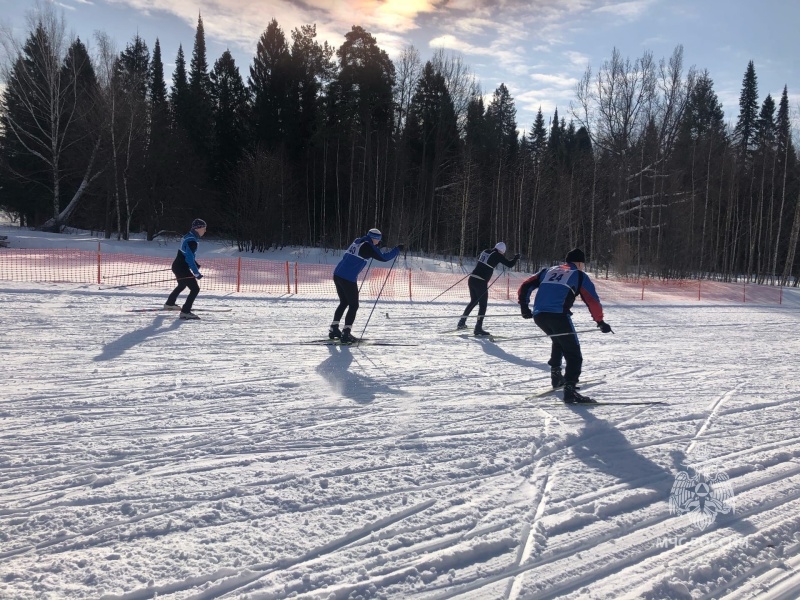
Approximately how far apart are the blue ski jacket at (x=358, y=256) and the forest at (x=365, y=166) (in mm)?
19977

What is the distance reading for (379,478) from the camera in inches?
148

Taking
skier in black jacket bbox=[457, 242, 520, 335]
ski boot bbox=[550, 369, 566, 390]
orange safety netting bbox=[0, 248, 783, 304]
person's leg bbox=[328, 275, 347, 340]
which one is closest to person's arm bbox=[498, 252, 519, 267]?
skier in black jacket bbox=[457, 242, 520, 335]

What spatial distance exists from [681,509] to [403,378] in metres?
3.71

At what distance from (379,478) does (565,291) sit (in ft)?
10.6

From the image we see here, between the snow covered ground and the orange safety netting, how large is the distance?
7975mm

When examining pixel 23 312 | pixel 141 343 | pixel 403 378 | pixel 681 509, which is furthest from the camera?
pixel 23 312

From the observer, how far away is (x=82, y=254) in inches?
834

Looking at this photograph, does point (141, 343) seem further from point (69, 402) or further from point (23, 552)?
point (23, 552)

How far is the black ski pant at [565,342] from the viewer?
588cm

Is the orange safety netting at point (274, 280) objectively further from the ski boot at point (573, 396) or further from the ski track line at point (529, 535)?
the ski track line at point (529, 535)

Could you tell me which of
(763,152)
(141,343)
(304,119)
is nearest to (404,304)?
(141,343)

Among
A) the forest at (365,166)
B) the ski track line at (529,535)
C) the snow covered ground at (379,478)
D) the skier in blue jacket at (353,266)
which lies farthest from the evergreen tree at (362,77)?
the ski track line at (529,535)

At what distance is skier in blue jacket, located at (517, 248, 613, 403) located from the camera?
19.3ft

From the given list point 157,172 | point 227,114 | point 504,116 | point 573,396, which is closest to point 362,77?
point 227,114
